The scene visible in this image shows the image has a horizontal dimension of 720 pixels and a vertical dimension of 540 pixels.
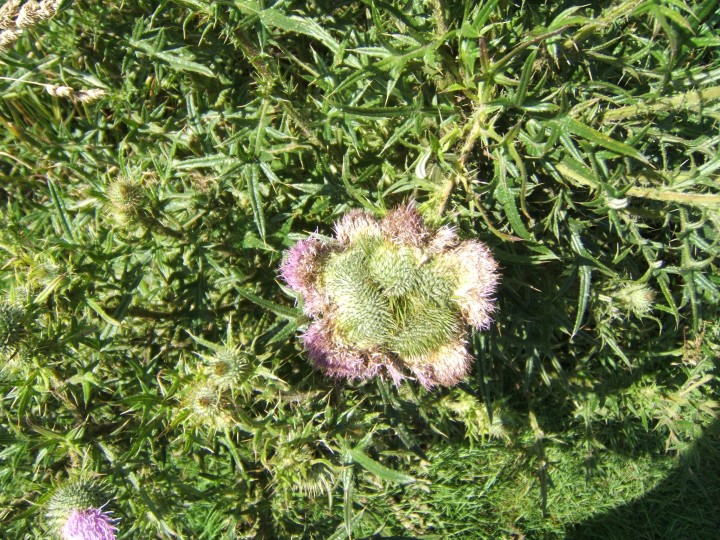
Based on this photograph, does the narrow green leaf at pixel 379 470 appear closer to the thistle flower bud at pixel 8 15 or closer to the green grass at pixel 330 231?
the green grass at pixel 330 231

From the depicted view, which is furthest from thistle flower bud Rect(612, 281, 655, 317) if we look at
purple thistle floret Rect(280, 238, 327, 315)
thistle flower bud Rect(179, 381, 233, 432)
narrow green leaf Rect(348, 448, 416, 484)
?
thistle flower bud Rect(179, 381, 233, 432)

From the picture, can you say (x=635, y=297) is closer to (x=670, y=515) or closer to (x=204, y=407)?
(x=204, y=407)

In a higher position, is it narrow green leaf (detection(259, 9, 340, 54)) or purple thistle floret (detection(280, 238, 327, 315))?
narrow green leaf (detection(259, 9, 340, 54))

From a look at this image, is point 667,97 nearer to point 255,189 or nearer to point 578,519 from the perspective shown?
point 255,189

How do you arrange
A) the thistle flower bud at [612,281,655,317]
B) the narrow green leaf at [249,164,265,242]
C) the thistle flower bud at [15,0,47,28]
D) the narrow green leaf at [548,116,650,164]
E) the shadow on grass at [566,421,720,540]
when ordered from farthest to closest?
the shadow on grass at [566,421,720,540] < the thistle flower bud at [612,281,655,317] < the narrow green leaf at [249,164,265,242] < the thistle flower bud at [15,0,47,28] < the narrow green leaf at [548,116,650,164]

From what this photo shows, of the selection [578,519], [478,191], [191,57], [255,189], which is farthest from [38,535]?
[578,519]

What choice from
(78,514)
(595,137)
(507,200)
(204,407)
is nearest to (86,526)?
(78,514)

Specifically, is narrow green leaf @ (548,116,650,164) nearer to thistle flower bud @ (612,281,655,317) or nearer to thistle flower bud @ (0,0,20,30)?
thistle flower bud @ (612,281,655,317)
